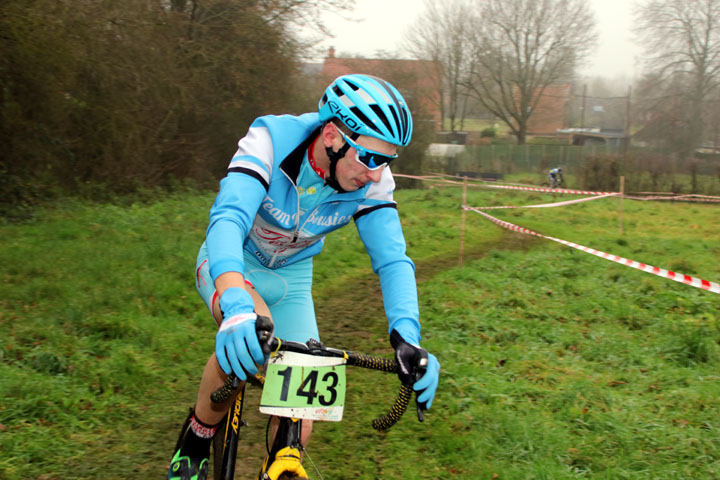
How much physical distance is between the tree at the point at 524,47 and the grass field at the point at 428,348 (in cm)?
3852

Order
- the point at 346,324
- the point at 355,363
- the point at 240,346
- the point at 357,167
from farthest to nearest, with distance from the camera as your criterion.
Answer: the point at 346,324
the point at 357,167
the point at 355,363
the point at 240,346

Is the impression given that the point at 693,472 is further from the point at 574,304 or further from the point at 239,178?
the point at 574,304

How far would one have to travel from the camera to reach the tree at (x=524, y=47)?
45.6 m

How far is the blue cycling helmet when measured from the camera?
245cm

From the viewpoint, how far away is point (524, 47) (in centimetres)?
4697

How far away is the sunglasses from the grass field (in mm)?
2332

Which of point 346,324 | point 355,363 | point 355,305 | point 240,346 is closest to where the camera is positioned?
point 240,346

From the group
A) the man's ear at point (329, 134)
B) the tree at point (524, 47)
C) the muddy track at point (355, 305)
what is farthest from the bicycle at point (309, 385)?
the tree at point (524, 47)

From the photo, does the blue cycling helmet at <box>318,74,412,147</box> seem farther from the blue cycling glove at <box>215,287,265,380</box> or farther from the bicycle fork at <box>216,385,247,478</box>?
the bicycle fork at <box>216,385,247,478</box>

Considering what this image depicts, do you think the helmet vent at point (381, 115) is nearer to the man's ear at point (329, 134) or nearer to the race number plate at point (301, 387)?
the man's ear at point (329, 134)

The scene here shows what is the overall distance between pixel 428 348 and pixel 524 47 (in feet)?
149

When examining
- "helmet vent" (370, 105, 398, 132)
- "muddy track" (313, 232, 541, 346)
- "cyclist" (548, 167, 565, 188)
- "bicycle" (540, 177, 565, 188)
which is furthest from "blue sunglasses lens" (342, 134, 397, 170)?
"bicycle" (540, 177, 565, 188)

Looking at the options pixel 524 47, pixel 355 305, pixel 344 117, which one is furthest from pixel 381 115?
pixel 524 47

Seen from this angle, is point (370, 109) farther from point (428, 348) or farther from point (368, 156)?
point (428, 348)
